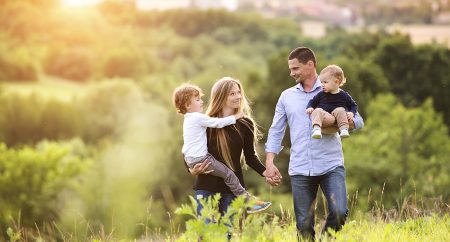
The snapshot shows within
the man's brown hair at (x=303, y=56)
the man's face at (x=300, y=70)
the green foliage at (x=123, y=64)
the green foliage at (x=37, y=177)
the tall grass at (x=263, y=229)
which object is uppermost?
the man's brown hair at (x=303, y=56)

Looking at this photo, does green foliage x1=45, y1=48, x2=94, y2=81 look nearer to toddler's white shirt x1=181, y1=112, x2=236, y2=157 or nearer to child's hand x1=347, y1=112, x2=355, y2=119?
toddler's white shirt x1=181, y1=112, x2=236, y2=157

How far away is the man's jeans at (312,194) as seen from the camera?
231 inches

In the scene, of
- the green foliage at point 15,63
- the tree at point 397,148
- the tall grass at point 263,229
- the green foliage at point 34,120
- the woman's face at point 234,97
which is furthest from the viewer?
the green foliage at point 15,63

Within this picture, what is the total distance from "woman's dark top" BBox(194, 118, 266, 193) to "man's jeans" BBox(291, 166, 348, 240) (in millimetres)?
467

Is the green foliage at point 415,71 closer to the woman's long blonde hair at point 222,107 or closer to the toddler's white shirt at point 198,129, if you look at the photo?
the woman's long blonde hair at point 222,107

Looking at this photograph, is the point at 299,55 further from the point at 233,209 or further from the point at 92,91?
the point at 92,91

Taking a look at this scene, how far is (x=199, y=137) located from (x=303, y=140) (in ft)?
2.77

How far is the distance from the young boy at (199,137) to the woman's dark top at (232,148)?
0.07m

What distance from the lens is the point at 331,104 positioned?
19.8 feet

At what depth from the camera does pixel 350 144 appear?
4253cm

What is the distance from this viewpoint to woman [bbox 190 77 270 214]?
6078 millimetres

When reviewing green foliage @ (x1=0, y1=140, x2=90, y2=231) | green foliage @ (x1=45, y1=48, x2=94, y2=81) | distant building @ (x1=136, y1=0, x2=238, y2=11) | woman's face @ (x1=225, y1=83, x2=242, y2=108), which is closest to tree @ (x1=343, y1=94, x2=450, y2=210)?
green foliage @ (x1=0, y1=140, x2=90, y2=231)

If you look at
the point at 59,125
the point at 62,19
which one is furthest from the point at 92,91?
the point at 62,19

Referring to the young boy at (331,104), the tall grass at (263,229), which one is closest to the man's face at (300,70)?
the young boy at (331,104)
